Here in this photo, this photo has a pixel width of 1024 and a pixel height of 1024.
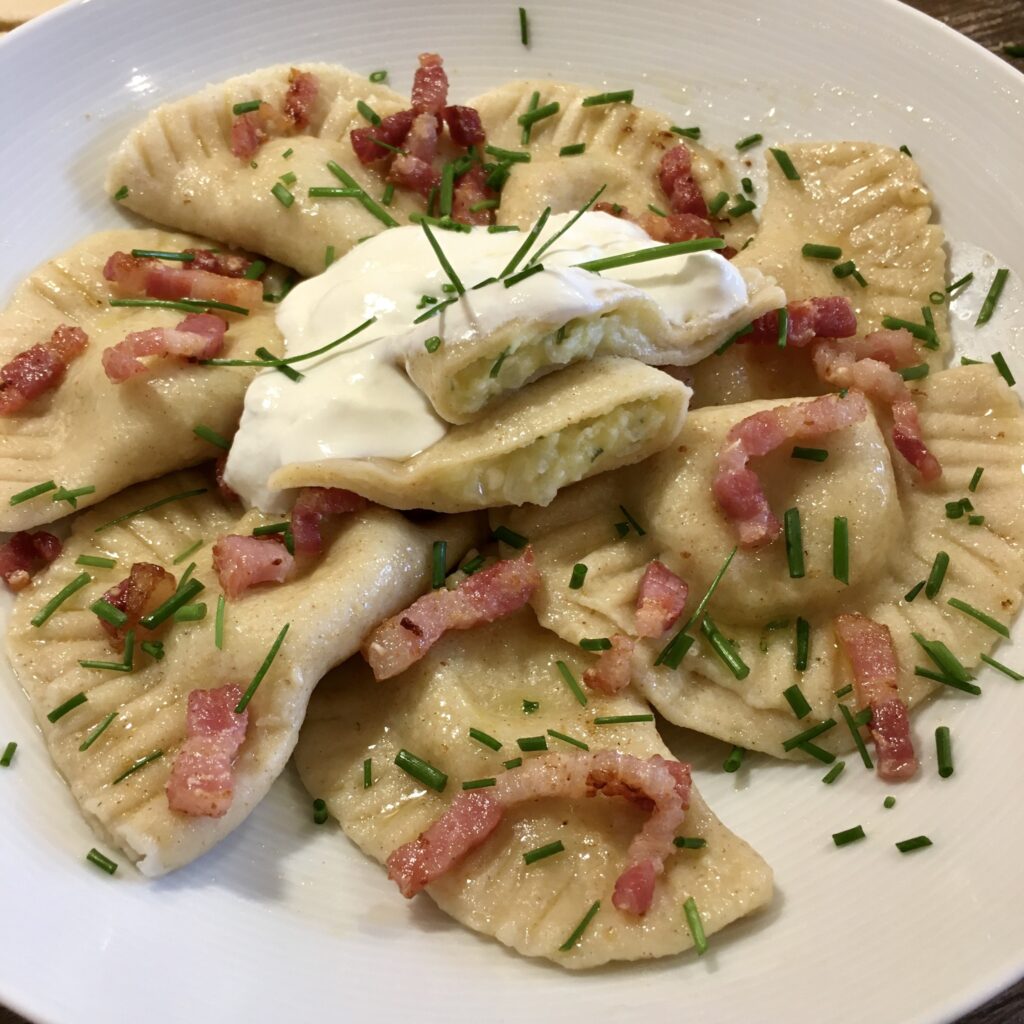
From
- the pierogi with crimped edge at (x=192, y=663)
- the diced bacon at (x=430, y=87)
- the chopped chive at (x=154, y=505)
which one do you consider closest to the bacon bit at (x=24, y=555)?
the pierogi with crimped edge at (x=192, y=663)

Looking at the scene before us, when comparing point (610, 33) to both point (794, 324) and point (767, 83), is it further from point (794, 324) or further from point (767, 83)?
point (794, 324)

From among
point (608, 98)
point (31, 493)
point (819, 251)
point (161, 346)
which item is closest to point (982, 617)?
point (819, 251)

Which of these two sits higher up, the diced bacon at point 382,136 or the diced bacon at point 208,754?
the diced bacon at point 382,136

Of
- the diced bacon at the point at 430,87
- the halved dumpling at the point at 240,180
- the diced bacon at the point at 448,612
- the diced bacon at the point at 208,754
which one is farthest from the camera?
the diced bacon at the point at 430,87

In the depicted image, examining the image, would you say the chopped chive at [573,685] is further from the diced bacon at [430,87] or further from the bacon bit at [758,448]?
the diced bacon at [430,87]

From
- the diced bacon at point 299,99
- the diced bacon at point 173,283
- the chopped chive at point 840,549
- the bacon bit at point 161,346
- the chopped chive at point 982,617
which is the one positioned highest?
the diced bacon at point 299,99

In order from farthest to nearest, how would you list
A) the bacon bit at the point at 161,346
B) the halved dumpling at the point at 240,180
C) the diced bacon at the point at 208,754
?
1. the halved dumpling at the point at 240,180
2. the bacon bit at the point at 161,346
3. the diced bacon at the point at 208,754

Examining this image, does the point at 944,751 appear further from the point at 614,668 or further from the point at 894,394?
the point at 894,394

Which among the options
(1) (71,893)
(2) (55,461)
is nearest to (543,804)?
(1) (71,893)
